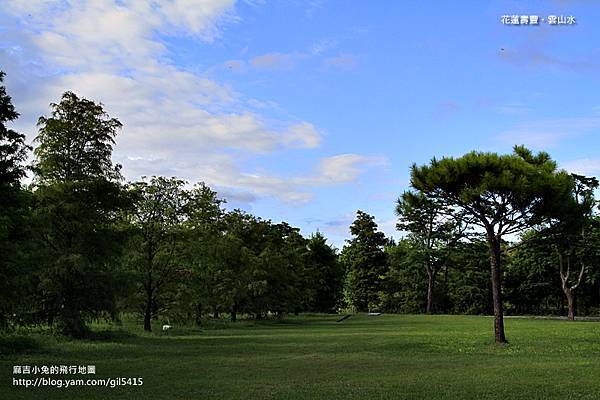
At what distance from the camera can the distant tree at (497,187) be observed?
20.8 m

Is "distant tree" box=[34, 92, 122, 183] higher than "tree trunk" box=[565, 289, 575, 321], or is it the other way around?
"distant tree" box=[34, 92, 122, 183]

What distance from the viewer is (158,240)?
94.7 ft

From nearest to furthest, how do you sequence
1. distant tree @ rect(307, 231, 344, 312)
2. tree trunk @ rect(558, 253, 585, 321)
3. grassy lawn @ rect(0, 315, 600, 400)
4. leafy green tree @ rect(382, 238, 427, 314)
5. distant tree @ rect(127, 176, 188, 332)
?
grassy lawn @ rect(0, 315, 600, 400) → distant tree @ rect(127, 176, 188, 332) → tree trunk @ rect(558, 253, 585, 321) → leafy green tree @ rect(382, 238, 427, 314) → distant tree @ rect(307, 231, 344, 312)

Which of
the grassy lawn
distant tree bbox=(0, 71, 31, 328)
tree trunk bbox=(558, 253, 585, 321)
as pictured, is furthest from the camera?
tree trunk bbox=(558, 253, 585, 321)

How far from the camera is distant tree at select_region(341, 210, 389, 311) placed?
72.5 meters

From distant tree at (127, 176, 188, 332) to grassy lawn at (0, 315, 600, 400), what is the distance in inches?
261

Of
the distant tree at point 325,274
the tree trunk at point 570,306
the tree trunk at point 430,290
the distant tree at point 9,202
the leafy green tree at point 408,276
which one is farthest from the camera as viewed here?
the distant tree at point 325,274

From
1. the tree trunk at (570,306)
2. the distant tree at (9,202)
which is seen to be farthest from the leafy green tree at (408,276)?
the distant tree at (9,202)

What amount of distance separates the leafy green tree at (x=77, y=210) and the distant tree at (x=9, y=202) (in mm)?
4108

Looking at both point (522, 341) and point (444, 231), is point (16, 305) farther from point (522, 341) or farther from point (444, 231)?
point (444, 231)

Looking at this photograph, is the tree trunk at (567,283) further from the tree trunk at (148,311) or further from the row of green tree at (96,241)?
the tree trunk at (148,311)

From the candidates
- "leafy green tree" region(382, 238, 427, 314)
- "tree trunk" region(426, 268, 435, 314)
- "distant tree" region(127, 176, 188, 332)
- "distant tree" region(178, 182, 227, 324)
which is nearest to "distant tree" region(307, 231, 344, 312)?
"leafy green tree" region(382, 238, 427, 314)

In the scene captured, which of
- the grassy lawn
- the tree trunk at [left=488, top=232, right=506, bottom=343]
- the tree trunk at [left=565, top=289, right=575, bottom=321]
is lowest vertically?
the tree trunk at [left=565, top=289, right=575, bottom=321]

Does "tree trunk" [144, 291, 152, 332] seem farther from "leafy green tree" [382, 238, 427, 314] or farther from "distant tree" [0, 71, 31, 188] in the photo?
"leafy green tree" [382, 238, 427, 314]
